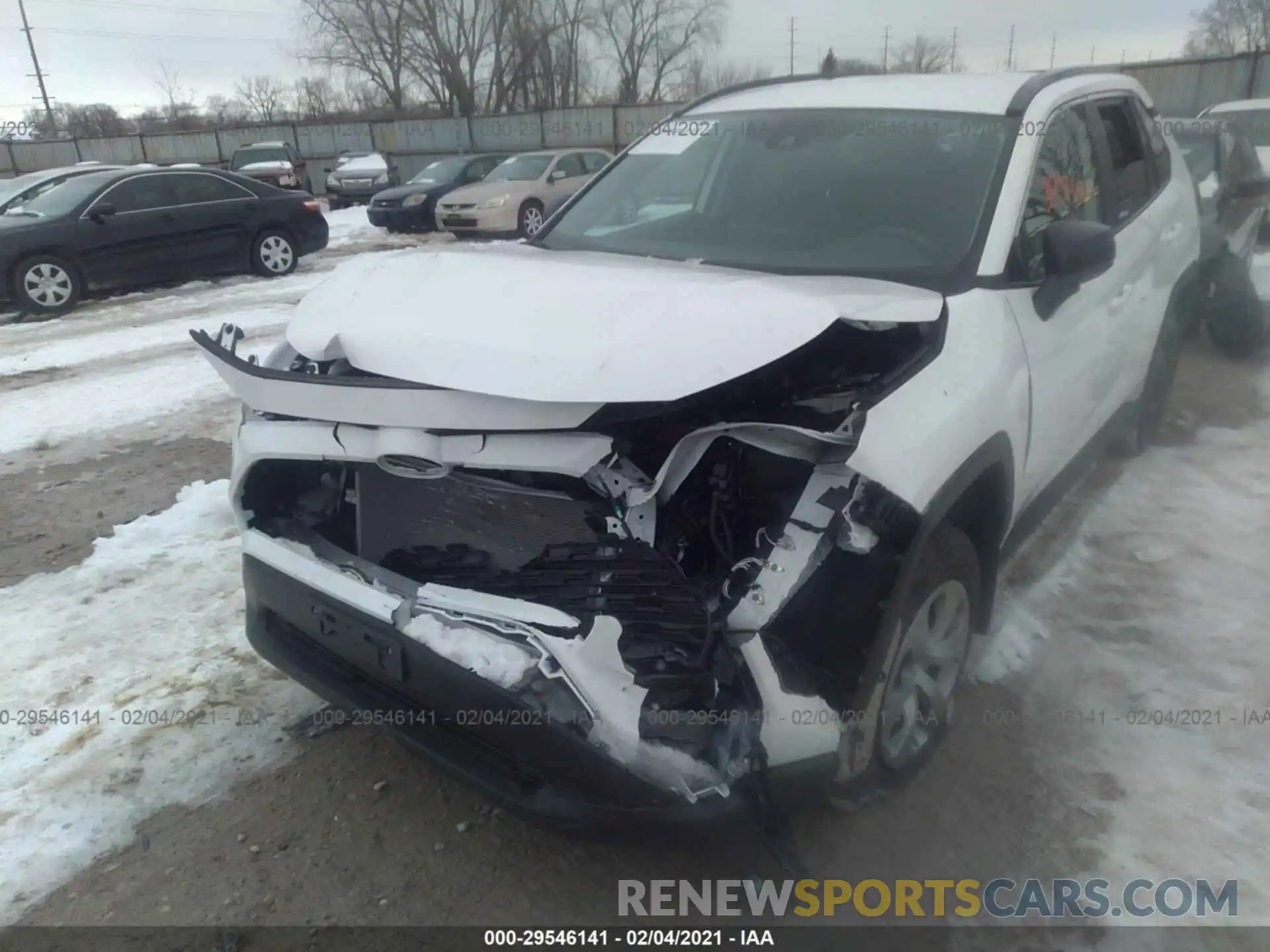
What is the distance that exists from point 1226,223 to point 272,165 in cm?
1922

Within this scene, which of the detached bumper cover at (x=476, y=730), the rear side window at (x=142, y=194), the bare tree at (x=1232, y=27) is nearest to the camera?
the detached bumper cover at (x=476, y=730)

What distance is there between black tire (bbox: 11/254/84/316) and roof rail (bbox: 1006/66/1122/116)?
33.3 ft

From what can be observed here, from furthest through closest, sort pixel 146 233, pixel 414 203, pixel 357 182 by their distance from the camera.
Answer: pixel 357 182, pixel 414 203, pixel 146 233

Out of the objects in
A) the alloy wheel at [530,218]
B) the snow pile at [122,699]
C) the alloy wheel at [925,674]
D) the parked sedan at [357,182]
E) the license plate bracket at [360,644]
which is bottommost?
the snow pile at [122,699]

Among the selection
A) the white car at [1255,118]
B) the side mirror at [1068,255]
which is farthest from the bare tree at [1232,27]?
the side mirror at [1068,255]

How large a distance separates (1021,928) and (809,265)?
199 centimetres

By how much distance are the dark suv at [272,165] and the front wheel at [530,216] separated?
649 cm

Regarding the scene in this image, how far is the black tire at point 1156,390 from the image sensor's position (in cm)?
443

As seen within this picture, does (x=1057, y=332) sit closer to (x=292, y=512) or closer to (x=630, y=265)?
(x=630, y=265)

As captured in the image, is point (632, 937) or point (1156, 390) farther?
point (1156, 390)

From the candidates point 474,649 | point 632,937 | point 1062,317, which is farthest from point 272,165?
point 632,937

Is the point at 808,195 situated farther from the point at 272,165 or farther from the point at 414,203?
the point at 272,165

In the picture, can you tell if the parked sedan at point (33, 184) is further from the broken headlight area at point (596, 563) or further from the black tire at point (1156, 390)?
the black tire at point (1156, 390)

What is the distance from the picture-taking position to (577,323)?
222 centimetres
